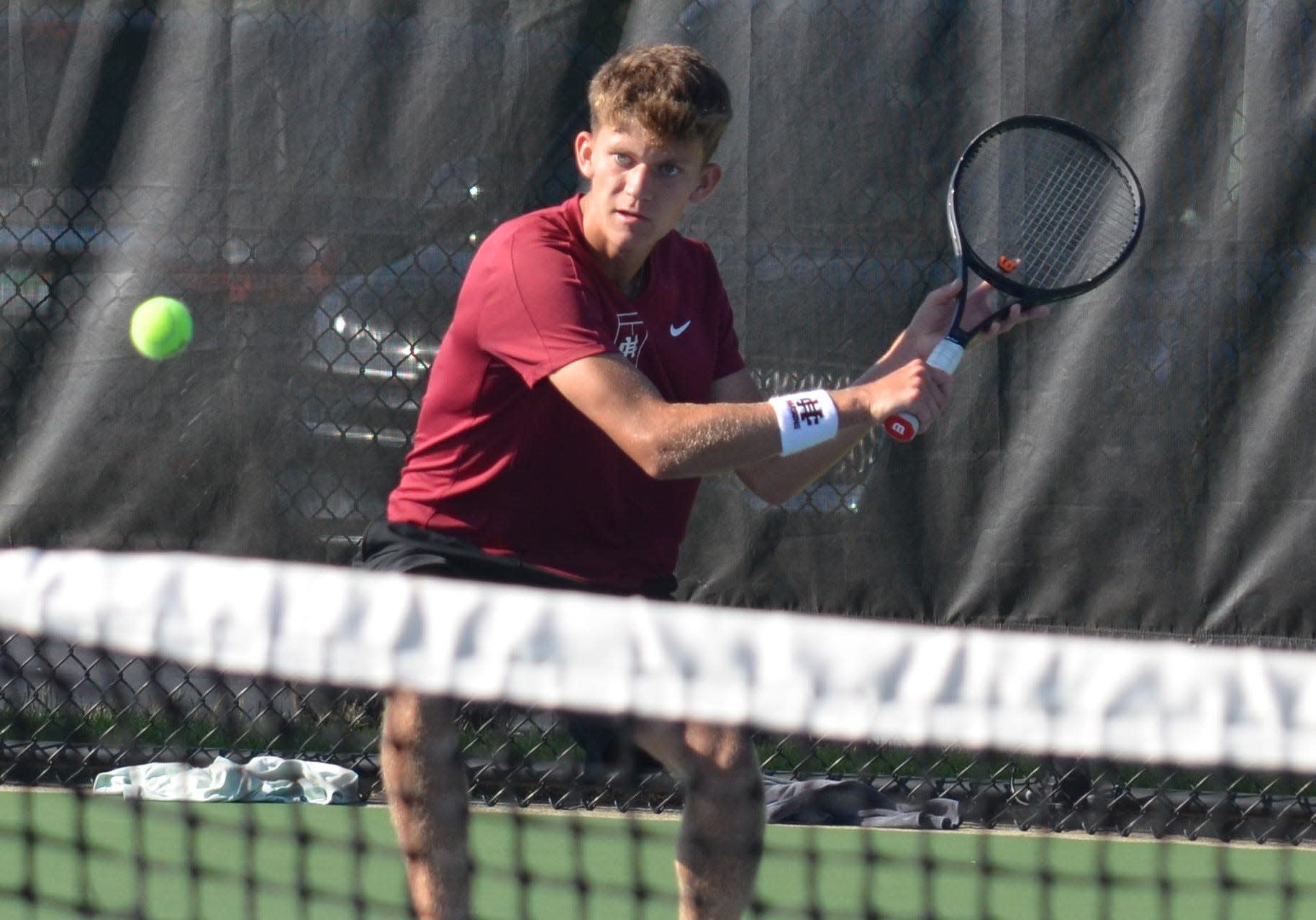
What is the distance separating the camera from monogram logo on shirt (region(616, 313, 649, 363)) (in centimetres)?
244

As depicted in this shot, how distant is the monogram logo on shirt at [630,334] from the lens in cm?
244

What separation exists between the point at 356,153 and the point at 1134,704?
2689mm

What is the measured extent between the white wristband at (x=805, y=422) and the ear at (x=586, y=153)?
18.3 inches

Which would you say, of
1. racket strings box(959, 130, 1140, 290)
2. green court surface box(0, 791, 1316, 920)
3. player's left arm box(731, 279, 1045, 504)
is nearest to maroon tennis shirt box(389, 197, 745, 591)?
player's left arm box(731, 279, 1045, 504)

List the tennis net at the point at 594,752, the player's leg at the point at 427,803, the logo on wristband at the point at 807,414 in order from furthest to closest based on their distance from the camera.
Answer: the logo on wristband at the point at 807,414
the player's leg at the point at 427,803
the tennis net at the point at 594,752

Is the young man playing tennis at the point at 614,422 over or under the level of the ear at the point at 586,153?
under

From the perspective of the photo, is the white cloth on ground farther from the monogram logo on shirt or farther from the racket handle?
the racket handle

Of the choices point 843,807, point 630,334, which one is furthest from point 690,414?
point 843,807

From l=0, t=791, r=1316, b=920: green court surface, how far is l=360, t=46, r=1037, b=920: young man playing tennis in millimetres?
574

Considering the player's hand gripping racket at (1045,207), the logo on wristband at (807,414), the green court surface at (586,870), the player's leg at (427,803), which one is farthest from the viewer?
the player's hand gripping racket at (1045,207)

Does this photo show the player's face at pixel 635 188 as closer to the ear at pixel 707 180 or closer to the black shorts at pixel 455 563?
the ear at pixel 707 180

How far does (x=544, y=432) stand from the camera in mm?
2447

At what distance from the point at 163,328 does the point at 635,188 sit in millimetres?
1799

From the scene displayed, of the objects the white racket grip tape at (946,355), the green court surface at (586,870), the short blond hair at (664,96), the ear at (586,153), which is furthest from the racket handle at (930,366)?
the green court surface at (586,870)
